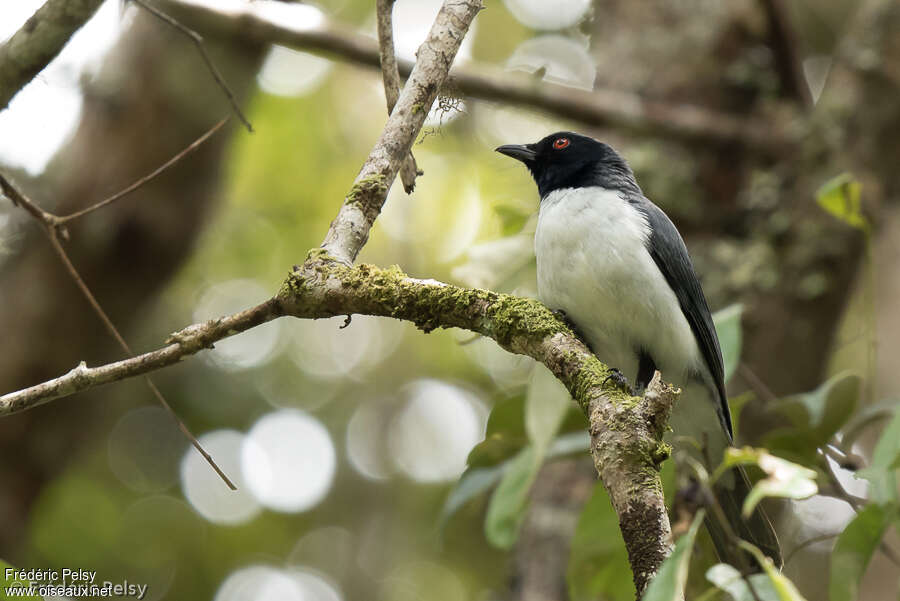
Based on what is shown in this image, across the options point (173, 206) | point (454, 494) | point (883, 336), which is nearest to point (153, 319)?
point (173, 206)

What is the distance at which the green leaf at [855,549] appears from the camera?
2.79 m

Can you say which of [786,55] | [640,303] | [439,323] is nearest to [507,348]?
[439,323]

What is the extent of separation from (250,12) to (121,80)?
3.93 feet

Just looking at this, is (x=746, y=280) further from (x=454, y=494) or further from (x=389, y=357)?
(x=389, y=357)

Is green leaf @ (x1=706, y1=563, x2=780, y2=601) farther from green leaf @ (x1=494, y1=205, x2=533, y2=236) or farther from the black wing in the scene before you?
green leaf @ (x1=494, y1=205, x2=533, y2=236)

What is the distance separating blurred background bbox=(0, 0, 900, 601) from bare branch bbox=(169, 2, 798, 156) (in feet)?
0.11

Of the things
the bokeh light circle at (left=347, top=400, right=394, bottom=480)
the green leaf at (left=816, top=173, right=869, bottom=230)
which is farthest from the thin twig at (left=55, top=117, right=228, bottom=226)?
the bokeh light circle at (left=347, top=400, right=394, bottom=480)

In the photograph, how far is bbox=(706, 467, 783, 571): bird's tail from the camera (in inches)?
149

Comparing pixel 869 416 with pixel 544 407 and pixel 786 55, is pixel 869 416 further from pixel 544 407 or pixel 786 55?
pixel 786 55

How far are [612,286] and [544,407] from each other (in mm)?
661

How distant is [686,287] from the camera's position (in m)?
4.39

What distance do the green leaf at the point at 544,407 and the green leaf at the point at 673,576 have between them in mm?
1664

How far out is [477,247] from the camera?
435 centimetres

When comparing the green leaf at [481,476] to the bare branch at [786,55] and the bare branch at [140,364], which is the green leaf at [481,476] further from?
the bare branch at [786,55]
